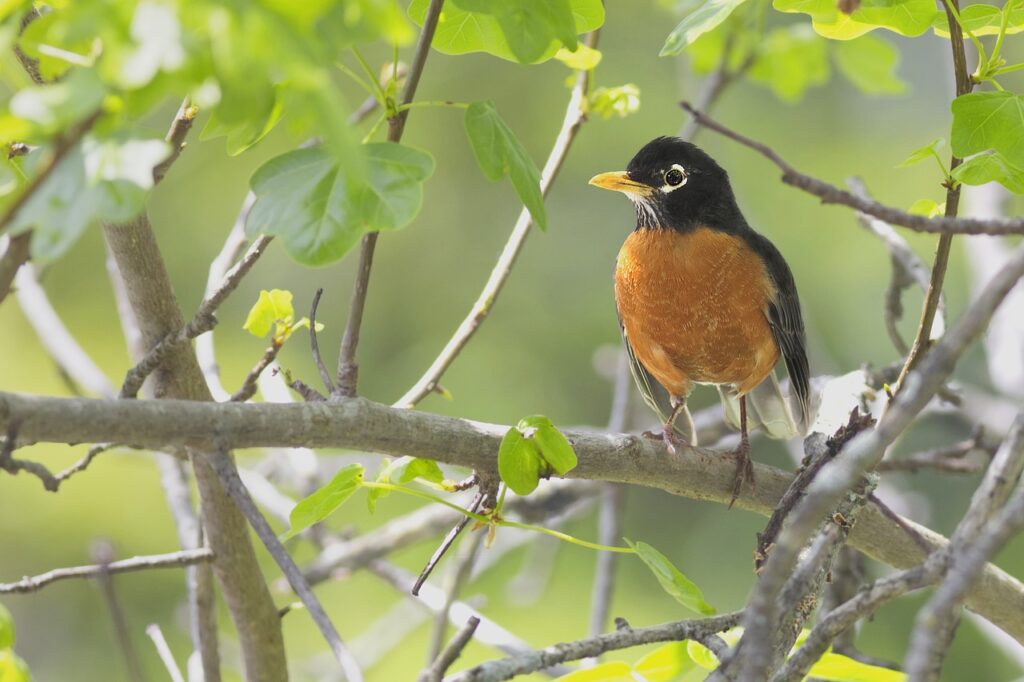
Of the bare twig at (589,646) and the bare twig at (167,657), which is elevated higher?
the bare twig at (589,646)

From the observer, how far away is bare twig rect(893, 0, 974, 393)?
1924 mm

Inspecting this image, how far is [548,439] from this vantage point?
1.84 meters

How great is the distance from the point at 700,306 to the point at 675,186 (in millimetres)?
560

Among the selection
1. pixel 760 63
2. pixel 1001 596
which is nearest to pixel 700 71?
pixel 760 63

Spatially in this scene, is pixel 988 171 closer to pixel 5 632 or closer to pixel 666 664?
pixel 666 664

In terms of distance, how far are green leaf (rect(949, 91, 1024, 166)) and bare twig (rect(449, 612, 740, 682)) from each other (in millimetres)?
925

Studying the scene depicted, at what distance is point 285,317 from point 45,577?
645 millimetres

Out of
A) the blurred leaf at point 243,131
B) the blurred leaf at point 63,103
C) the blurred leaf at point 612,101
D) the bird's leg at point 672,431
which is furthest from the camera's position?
the blurred leaf at point 612,101

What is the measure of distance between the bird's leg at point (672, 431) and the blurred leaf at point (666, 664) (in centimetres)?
70

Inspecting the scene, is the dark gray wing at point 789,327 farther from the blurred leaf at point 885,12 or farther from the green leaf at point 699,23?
the green leaf at point 699,23

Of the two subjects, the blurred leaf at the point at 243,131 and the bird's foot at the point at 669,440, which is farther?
the bird's foot at the point at 669,440

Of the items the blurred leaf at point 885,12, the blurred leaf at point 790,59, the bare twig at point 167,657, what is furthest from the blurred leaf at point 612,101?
the bare twig at point 167,657

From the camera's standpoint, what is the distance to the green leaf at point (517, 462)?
6.02ft

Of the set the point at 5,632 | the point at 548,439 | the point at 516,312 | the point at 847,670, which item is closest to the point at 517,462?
the point at 548,439
